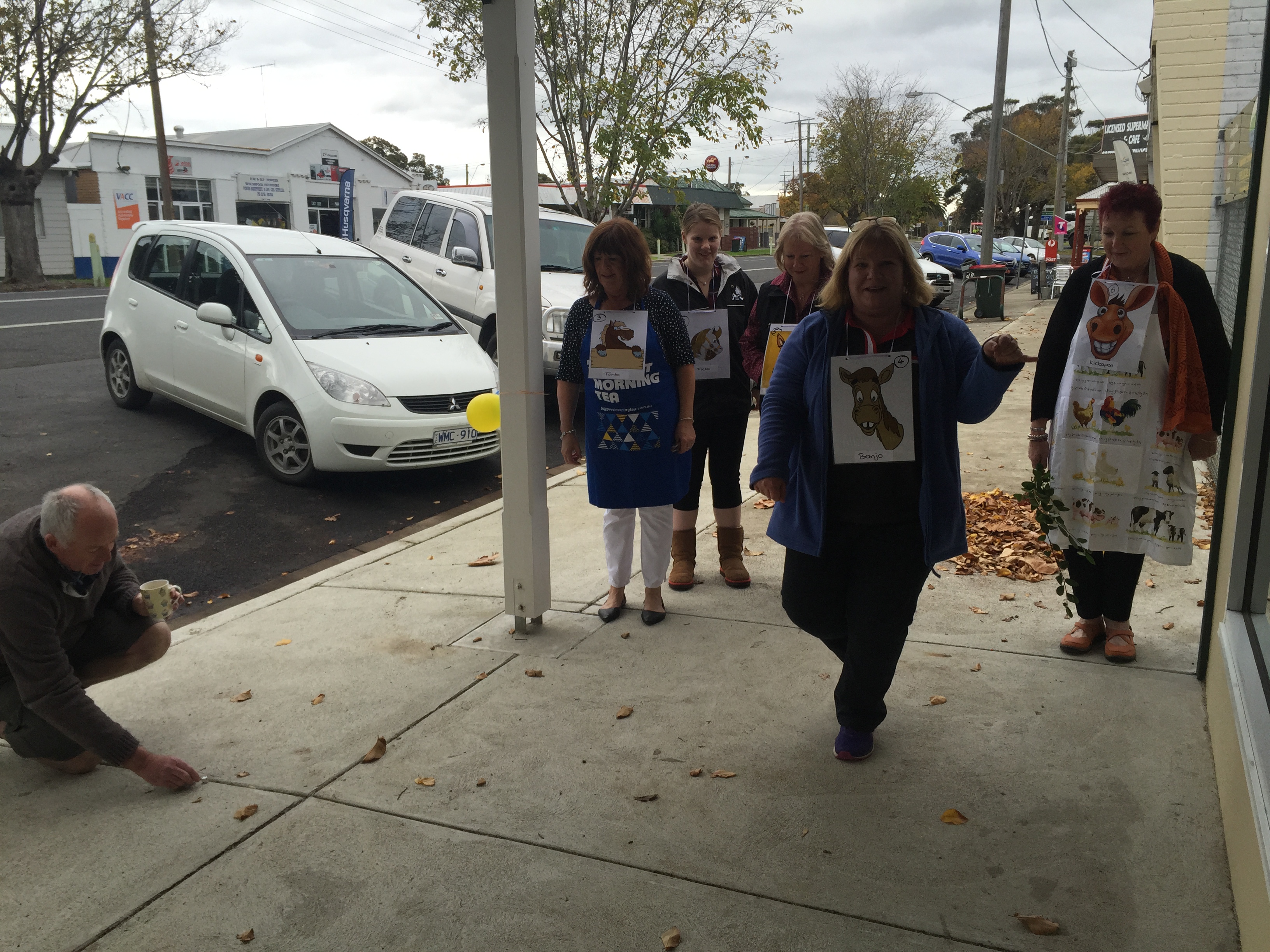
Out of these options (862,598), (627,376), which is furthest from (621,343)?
(862,598)

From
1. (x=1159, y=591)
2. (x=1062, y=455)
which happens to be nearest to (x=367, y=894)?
(x=1062, y=455)

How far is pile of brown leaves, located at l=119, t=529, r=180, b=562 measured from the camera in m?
6.14

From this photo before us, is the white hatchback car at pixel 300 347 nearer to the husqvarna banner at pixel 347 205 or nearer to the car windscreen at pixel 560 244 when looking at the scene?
the car windscreen at pixel 560 244

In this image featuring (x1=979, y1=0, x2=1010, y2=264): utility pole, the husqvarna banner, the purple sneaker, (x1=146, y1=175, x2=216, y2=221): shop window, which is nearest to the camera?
the purple sneaker

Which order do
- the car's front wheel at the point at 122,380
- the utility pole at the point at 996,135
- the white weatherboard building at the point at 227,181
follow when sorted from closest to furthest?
1. the car's front wheel at the point at 122,380
2. the utility pole at the point at 996,135
3. the white weatherboard building at the point at 227,181

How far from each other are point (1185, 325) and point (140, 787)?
3.96 meters

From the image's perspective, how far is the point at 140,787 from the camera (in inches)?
132

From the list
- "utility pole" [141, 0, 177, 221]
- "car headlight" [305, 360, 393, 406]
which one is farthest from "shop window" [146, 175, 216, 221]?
"car headlight" [305, 360, 393, 406]

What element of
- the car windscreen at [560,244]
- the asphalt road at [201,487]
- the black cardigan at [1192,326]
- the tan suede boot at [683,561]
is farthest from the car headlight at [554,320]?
the black cardigan at [1192,326]

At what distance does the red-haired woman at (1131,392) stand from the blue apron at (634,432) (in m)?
1.53

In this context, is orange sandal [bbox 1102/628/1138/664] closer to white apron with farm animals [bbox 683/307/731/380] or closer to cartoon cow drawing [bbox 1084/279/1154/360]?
cartoon cow drawing [bbox 1084/279/1154/360]

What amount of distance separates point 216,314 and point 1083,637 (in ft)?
21.2

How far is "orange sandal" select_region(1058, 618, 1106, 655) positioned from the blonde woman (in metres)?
1.82

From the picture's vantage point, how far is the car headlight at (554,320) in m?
9.59
